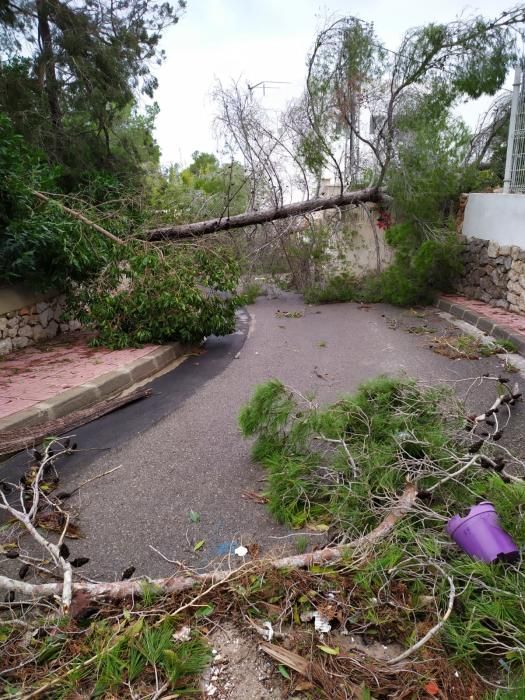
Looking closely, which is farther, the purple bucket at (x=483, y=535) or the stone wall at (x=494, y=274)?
the stone wall at (x=494, y=274)

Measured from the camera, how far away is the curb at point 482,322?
21.5 feet

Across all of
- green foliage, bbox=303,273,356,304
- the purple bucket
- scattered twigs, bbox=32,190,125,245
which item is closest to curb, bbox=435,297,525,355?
green foliage, bbox=303,273,356,304

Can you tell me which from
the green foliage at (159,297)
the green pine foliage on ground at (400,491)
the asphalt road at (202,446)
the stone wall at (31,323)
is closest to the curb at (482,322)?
the asphalt road at (202,446)

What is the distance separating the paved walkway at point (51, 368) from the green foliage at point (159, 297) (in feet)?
1.20

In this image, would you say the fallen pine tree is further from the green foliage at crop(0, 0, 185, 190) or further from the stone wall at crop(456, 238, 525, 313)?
the green foliage at crop(0, 0, 185, 190)

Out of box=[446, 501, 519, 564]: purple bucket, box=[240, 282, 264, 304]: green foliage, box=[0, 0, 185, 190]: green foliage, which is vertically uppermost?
box=[0, 0, 185, 190]: green foliage

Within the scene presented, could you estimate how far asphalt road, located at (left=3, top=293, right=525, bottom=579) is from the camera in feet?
9.27

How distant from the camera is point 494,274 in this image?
8891 mm

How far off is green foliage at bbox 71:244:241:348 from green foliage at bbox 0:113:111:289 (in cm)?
39

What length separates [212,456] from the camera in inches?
154

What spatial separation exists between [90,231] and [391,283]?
6630 millimetres

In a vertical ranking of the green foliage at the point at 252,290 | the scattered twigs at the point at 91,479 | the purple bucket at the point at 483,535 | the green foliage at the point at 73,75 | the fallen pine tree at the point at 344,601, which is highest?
the green foliage at the point at 73,75

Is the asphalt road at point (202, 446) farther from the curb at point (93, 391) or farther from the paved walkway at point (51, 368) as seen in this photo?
the paved walkway at point (51, 368)

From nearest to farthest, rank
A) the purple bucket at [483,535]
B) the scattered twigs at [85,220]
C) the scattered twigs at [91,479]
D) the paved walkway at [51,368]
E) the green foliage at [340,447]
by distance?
1. the purple bucket at [483,535]
2. the green foliage at [340,447]
3. the scattered twigs at [91,479]
4. the paved walkway at [51,368]
5. the scattered twigs at [85,220]
